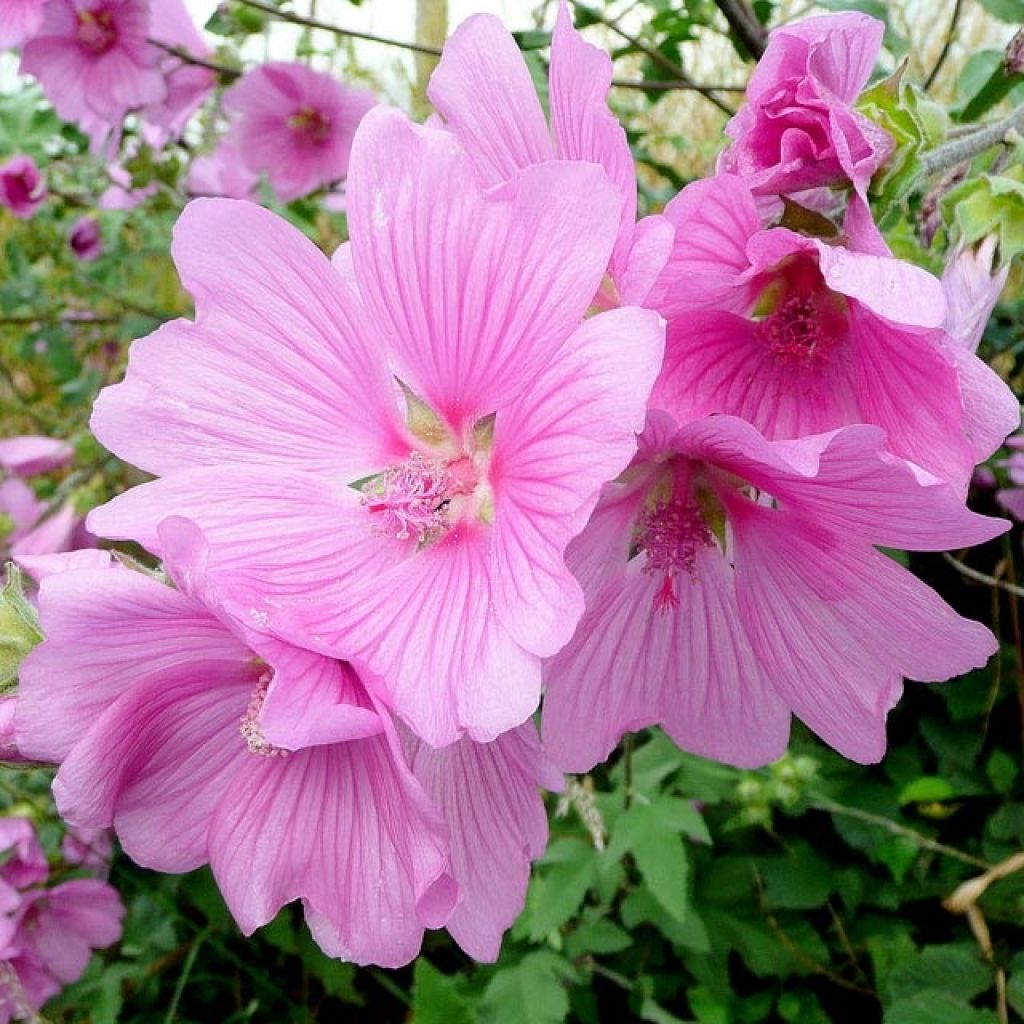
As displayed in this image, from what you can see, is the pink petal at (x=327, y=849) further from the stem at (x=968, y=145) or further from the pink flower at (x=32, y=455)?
the pink flower at (x=32, y=455)

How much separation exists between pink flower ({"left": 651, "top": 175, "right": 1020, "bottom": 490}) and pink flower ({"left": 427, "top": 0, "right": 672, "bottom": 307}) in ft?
0.16

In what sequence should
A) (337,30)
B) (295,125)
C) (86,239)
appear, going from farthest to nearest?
(86,239) → (295,125) → (337,30)

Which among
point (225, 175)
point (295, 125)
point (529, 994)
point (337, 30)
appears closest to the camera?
point (529, 994)

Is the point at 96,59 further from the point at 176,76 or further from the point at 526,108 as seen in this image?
the point at 526,108

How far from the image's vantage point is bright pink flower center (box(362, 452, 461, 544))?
0.68m

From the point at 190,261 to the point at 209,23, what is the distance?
118 centimetres

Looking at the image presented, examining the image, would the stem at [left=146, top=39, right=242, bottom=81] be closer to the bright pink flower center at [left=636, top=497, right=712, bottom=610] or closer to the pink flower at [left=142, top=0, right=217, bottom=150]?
the pink flower at [left=142, top=0, right=217, bottom=150]

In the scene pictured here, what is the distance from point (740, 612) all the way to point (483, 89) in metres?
0.37

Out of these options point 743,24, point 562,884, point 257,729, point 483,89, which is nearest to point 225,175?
point 743,24

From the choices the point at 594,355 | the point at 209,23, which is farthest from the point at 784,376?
the point at 209,23

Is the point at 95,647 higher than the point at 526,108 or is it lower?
lower

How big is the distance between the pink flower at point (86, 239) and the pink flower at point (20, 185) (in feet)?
0.64

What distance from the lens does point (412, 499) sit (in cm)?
69

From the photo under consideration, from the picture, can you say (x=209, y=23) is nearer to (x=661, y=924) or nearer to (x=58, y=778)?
(x=58, y=778)
